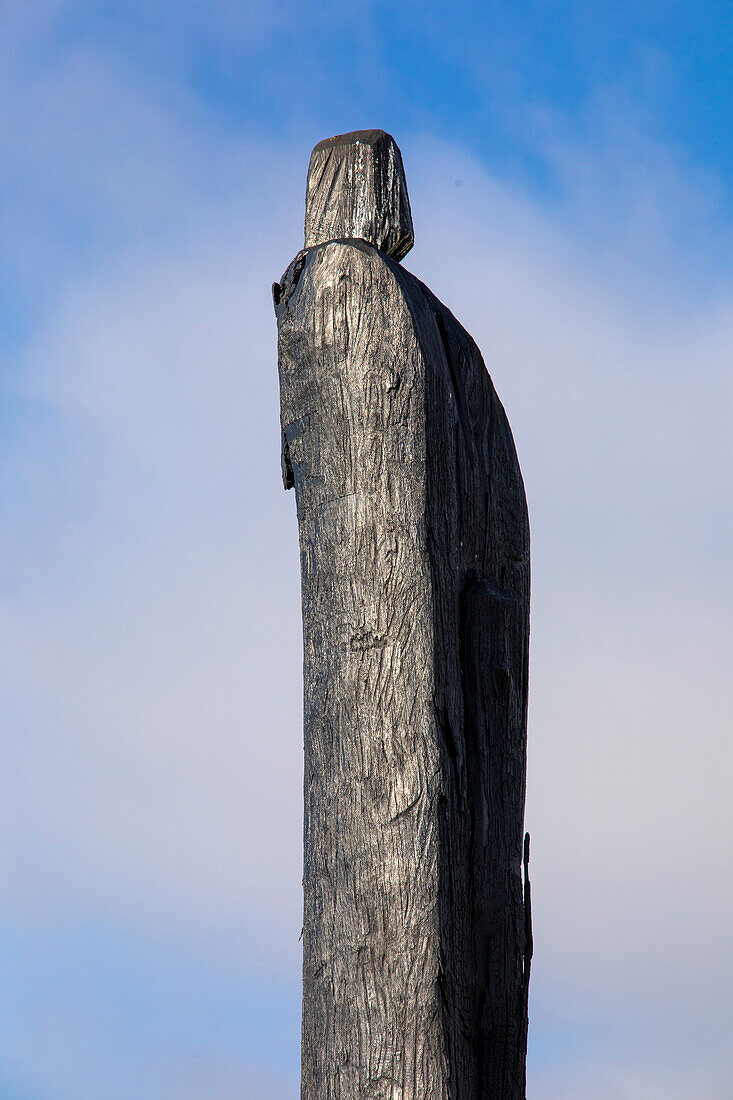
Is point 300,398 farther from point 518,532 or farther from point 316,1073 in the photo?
point 316,1073

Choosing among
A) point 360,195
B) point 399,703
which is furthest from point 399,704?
point 360,195

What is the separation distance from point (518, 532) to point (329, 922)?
1345 millimetres

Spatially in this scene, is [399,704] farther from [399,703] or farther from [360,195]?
[360,195]

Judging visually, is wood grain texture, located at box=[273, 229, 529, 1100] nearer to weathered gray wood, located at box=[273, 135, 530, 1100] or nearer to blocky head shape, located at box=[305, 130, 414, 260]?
weathered gray wood, located at box=[273, 135, 530, 1100]

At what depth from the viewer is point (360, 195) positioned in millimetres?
3828

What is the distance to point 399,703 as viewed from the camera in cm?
321

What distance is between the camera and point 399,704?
127 inches

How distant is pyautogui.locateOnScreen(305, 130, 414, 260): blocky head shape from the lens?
12.5 ft

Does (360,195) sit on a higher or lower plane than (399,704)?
higher

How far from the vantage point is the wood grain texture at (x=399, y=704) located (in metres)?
3.10

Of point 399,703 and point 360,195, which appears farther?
point 360,195

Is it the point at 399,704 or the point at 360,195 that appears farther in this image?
the point at 360,195

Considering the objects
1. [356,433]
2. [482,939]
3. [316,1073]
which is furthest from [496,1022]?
[356,433]

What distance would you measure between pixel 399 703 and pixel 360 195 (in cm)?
169
